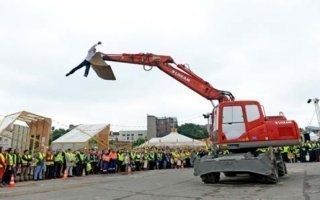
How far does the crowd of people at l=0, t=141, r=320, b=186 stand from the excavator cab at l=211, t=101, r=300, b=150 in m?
1.94

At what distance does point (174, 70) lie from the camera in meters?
19.3

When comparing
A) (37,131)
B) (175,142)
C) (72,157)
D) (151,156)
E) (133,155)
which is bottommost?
(72,157)

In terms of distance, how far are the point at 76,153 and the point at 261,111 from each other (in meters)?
13.0

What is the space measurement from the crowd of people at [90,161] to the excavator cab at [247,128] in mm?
1942

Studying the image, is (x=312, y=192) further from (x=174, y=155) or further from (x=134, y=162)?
(x=174, y=155)

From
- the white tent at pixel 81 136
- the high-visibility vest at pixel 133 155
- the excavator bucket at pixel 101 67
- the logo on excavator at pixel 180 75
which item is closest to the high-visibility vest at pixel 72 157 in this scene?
the white tent at pixel 81 136

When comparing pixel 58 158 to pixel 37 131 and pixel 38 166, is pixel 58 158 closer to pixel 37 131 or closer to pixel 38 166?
pixel 38 166

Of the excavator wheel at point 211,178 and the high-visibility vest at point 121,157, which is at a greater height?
the high-visibility vest at point 121,157

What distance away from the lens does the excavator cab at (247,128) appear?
15.7m

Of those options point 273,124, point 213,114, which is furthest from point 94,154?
point 273,124

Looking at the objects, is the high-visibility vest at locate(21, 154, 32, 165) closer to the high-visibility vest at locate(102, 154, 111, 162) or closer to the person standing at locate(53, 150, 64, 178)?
the person standing at locate(53, 150, 64, 178)

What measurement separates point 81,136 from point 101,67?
1395 centimetres

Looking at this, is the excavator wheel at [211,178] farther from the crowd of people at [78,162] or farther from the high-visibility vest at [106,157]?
the high-visibility vest at [106,157]

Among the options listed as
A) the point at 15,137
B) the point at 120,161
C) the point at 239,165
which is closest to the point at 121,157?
the point at 120,161
